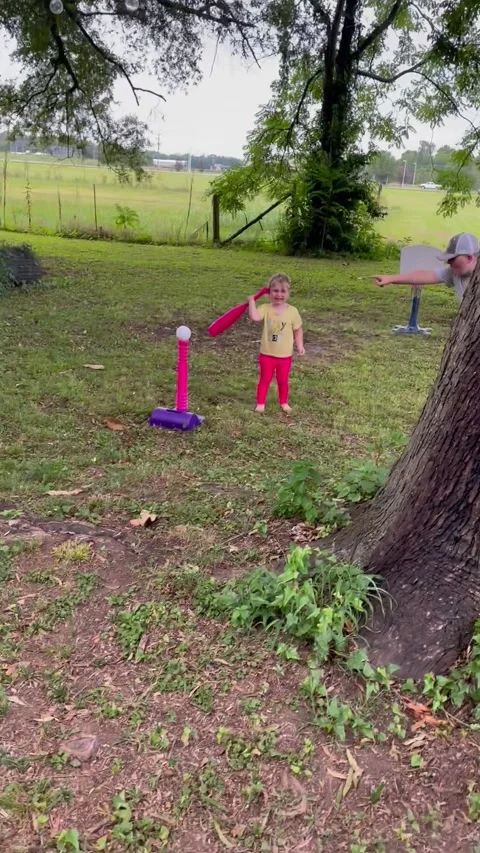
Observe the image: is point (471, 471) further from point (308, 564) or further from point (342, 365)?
point (342, 365)

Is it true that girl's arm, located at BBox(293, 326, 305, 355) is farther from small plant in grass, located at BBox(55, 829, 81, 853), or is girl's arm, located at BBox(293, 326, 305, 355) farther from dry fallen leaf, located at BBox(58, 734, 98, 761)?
small plant in grass, located at BBox(55, 829, 81, 853)

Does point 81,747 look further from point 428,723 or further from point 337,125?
point 337,125

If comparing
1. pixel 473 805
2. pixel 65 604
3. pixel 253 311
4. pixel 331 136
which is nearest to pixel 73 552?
pixel 65 604

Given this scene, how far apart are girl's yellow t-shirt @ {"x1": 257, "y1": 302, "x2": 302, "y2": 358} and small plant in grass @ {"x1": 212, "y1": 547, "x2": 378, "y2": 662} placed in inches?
110

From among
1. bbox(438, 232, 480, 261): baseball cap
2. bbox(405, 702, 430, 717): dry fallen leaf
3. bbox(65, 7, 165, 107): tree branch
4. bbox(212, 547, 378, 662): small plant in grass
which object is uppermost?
bbox(65, 7, 165, 107): tree branch

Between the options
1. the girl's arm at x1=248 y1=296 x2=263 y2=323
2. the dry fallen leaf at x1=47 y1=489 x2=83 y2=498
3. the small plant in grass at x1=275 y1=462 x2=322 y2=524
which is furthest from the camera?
the girl's arm at x1=248 y1=296 x2=263 y2=323

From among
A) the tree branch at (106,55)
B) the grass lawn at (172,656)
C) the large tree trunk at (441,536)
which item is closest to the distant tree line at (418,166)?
the tree branch at (106,55)

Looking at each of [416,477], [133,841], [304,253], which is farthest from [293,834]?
[304,253]

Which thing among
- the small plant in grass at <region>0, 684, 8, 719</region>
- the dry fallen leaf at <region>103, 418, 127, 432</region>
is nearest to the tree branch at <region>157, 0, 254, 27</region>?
the dry fallen leaf at <region>103, 418, 127, 432</region>

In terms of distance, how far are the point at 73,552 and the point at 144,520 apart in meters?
0.46

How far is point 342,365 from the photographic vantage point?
691 cm

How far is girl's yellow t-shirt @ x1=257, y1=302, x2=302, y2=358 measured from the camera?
205 inches

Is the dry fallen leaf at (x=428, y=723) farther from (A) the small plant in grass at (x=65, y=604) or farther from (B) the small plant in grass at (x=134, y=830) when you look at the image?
(A) the small plant in grass at (x=65, y=604)

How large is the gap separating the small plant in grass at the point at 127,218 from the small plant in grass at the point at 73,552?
16023 mm
